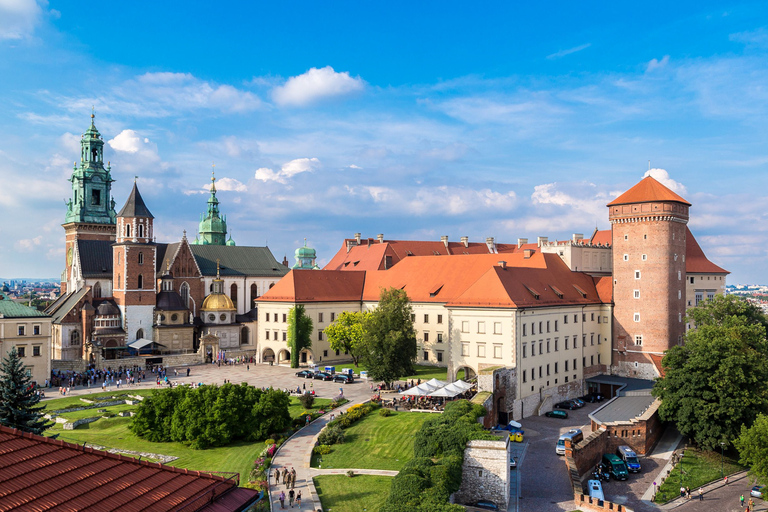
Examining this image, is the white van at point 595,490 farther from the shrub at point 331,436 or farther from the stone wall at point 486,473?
the shrub at point 331,436

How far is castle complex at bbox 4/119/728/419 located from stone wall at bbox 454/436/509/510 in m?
15.5

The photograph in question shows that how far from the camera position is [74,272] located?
82.8 meters

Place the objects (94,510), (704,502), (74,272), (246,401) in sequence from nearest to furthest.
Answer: (94,510), (704,502), (246,401), (74,272)

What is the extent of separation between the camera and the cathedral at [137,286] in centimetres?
7519

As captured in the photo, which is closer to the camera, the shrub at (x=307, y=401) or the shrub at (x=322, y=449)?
the shrub at (x=322, y=449)

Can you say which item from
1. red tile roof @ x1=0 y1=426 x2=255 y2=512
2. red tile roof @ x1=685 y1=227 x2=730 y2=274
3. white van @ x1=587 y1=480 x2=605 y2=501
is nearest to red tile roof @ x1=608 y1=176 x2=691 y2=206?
red tile roof @ x1=685 y1=227 x2=730 y2=274

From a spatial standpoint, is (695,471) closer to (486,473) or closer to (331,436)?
(486,473)

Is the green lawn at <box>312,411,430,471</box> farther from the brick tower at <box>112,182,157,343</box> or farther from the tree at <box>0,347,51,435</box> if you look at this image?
the brick tower at <box>112,182,157,343</box>

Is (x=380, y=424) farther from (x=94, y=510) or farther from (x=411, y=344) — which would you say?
(x=94, y=510)

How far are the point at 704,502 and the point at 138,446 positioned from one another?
37.2 meters

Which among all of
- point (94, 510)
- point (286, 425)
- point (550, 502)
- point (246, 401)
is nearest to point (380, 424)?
point (286, 425)

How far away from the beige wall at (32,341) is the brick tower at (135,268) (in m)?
13.9

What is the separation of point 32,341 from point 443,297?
1696 inches

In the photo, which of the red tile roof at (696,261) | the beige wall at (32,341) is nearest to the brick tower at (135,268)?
the beige wall at (32,341)
